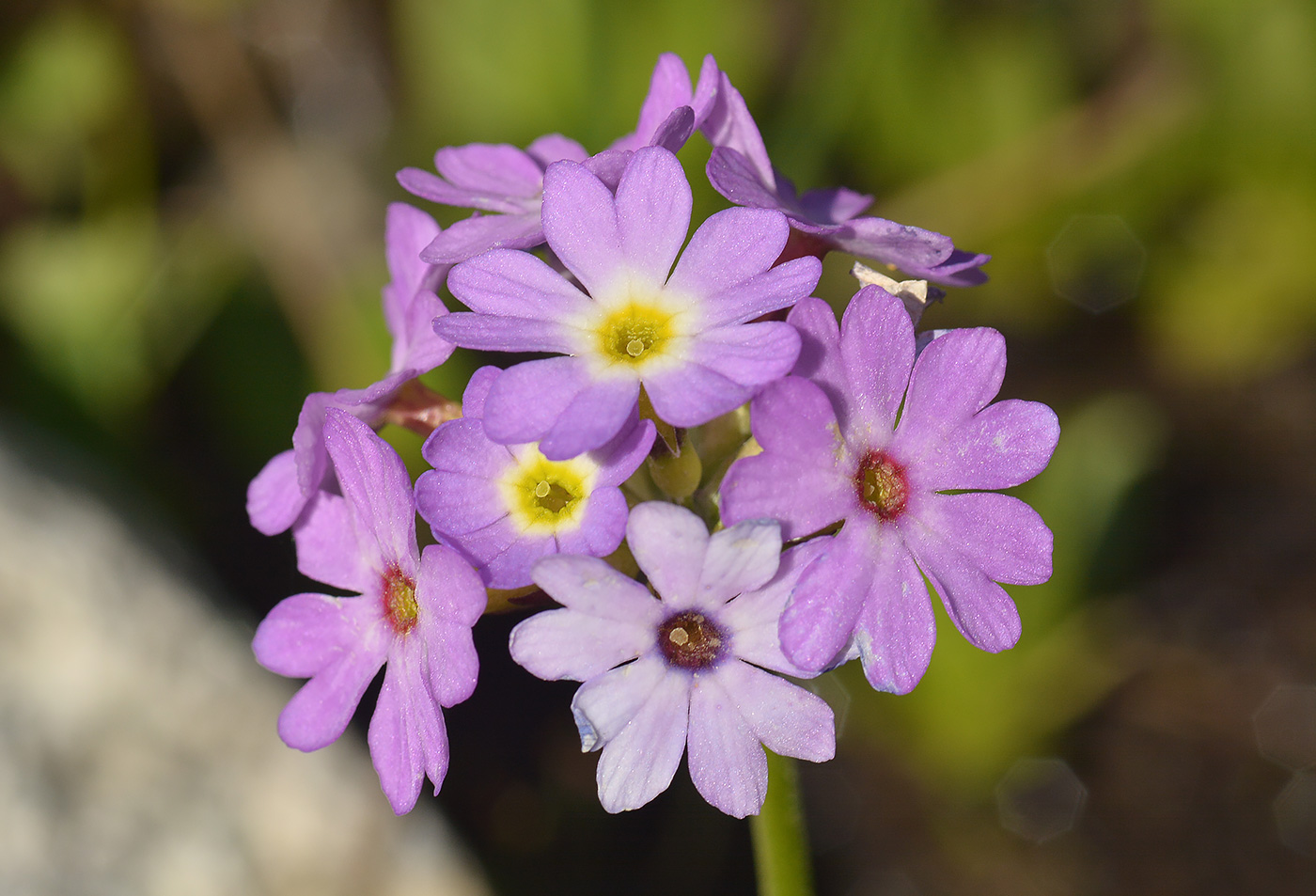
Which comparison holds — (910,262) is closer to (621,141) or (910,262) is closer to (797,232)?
(797,232)

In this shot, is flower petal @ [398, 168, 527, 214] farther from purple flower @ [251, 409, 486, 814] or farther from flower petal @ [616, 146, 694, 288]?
purple flower @ [251, 409, 486, 814]

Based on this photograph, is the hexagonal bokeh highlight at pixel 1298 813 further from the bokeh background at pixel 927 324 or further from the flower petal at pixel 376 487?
the flower petal at pixel 376 487

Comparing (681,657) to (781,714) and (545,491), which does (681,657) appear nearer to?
(781,714)

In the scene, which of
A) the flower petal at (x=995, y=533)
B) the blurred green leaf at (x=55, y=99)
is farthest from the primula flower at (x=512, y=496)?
the blurred green leaf at (x=55, y=99)

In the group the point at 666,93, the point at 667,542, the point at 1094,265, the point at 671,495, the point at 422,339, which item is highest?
the point at 1094,265

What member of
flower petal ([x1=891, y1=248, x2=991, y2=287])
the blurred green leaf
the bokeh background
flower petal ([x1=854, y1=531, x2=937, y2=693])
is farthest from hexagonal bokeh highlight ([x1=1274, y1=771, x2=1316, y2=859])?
the blurred green leaf

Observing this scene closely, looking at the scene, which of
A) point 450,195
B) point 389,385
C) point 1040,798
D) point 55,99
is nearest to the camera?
point 389,385

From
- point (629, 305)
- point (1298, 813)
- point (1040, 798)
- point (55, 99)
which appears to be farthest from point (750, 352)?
point (55, 99)
